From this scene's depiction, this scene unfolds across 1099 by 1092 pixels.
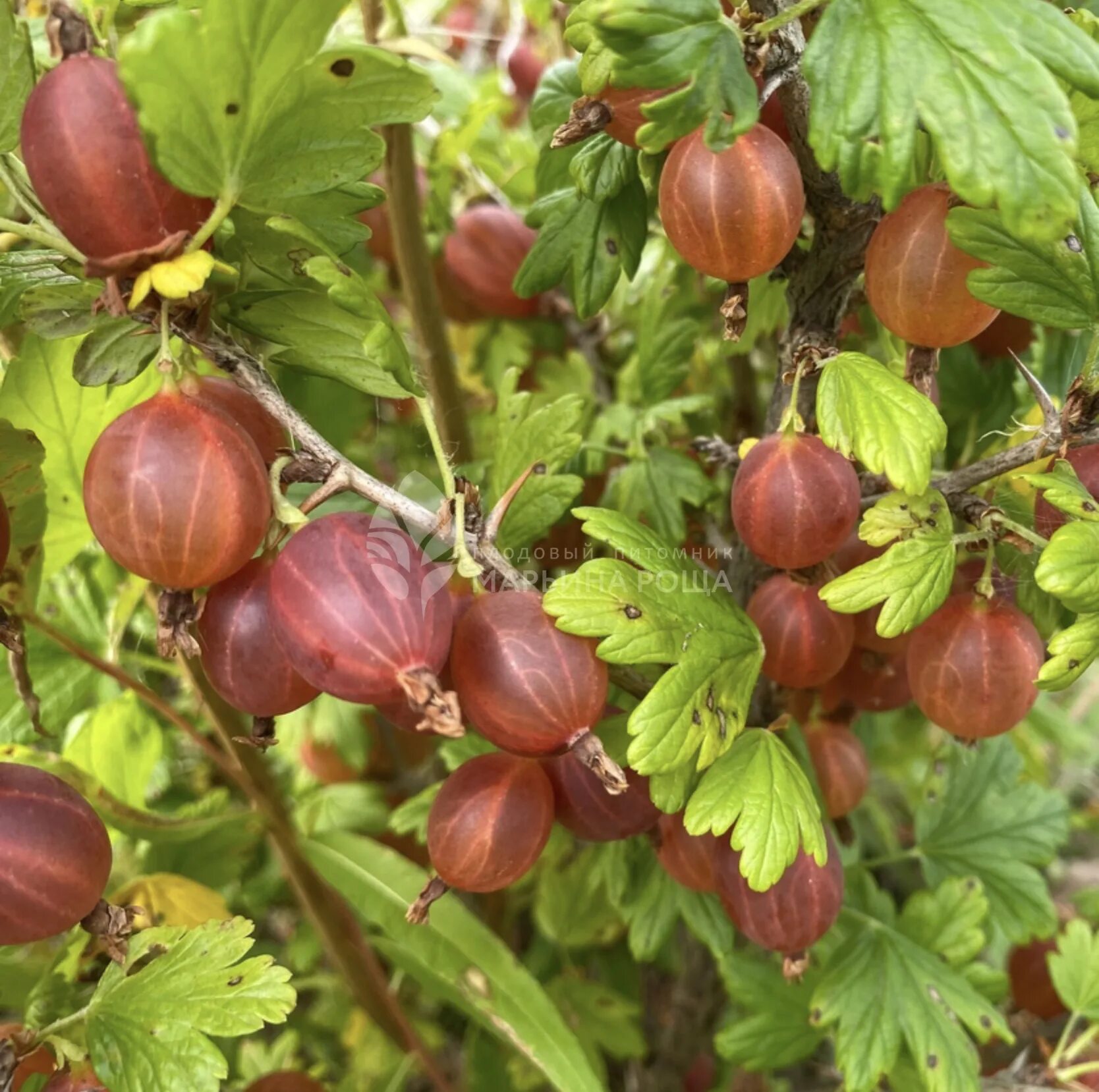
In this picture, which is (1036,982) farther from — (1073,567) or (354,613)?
(354,613)

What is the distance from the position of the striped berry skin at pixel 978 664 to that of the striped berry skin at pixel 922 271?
0.19m

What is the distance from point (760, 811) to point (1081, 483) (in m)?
0.28

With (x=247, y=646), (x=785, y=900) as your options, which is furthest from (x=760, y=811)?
(x=247, y=646)

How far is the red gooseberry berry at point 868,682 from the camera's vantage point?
751 mm

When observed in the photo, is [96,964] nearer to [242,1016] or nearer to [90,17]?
[242,1016]

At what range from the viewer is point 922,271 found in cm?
54

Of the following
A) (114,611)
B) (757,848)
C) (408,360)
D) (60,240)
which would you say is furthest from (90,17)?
(757,848)

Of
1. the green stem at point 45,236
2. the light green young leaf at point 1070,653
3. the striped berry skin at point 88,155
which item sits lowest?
the light green young leaf at point 1070,653

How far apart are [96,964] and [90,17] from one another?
0.62 metres

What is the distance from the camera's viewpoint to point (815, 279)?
63cm

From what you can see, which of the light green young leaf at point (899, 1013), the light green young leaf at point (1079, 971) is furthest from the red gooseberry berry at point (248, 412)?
the light green young leaf at point (1079, 971)

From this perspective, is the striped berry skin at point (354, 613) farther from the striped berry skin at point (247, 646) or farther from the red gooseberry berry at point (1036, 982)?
the red gooseberry berry at point (1036, 982)

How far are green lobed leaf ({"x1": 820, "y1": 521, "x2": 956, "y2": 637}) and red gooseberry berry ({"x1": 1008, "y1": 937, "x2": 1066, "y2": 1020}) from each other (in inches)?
24.0

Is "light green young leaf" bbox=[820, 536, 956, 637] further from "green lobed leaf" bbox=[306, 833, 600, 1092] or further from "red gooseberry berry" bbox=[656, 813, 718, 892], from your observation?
"green lobed leaf" bbox=[306, 833, 600, 1092]
